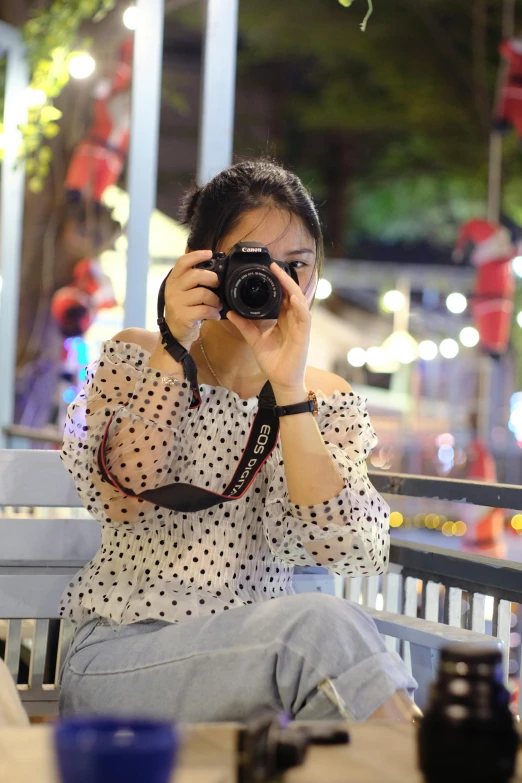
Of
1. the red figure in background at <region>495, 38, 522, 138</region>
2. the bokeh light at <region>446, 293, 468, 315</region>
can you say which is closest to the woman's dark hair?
the red figure in background at <region>495, 38, 522, 138</region>

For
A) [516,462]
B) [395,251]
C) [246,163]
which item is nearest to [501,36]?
[395,251]

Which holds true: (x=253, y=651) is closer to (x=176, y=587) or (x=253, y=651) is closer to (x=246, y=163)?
(x=176, y=587)

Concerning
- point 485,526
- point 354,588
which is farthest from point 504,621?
point 485,526

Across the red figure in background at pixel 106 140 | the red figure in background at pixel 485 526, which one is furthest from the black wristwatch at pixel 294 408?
the red figure in background at pixel 485 526

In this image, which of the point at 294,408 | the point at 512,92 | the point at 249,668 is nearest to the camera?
the point at 249,668

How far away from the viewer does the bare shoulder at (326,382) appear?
1729 millimetres

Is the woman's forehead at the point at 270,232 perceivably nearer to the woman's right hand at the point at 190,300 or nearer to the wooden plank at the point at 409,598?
the woman's right hand at the point at 190,300

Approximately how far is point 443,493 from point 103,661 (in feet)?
2.47

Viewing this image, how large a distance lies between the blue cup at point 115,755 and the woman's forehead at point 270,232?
106cm

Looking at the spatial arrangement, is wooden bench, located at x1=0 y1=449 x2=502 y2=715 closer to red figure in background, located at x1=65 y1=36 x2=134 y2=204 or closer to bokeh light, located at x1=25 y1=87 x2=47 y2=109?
bokeh light, located at x1=25 y1=87 x2=47 y2=109

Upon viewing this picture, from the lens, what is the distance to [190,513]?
156cm

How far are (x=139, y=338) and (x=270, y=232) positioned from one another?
279mm

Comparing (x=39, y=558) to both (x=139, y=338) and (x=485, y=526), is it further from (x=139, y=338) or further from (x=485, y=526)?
(x=485, y=526)

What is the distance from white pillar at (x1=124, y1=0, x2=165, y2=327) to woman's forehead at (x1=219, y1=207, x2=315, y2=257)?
131 cm
